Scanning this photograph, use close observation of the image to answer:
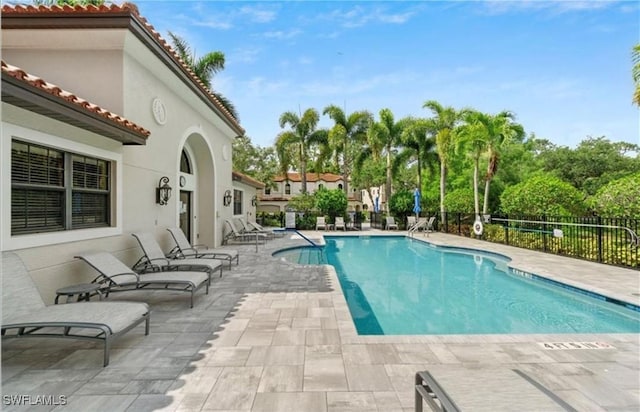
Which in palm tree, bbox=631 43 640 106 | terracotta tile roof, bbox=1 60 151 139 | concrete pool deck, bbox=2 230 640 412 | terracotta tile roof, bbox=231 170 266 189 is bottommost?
concrete pool deck, bbox=2 230 640 412

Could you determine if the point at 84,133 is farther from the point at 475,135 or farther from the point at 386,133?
the point at 386,133

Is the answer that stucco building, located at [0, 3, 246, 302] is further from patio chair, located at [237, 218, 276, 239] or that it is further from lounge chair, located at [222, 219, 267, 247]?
patio chair, located at [237, 218, 276, 239]

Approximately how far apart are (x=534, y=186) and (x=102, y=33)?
51.5 ft

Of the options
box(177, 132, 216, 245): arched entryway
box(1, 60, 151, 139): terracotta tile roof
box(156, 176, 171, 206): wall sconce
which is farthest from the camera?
box(177, 132, 216, 245): arched entryway

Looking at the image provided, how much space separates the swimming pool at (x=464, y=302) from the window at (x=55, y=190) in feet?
16.3

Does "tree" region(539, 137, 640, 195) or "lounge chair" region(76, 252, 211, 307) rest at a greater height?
"tree" region(539, 137, 640, 195)

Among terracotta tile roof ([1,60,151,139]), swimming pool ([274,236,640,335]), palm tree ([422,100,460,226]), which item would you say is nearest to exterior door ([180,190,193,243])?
swimming pool ([274,236,640,335])

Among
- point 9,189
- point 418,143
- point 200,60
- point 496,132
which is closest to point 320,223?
point 418,143

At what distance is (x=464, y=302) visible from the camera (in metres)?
6.96

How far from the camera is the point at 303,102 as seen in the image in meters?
27.8

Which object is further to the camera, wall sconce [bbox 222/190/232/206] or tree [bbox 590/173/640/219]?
wall sconce [bbox 222/190/232/206]

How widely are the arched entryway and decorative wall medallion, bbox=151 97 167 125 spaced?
2980mm

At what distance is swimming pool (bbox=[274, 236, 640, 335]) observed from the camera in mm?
5500

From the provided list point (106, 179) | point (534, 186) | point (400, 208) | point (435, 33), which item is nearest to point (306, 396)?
point (106, 179)
